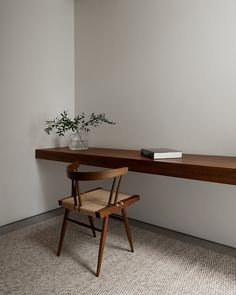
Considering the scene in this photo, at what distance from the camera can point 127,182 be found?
235 centimetres

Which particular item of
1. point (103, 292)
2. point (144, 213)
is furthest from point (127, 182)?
point (103, 292)

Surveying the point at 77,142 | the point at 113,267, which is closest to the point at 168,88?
the point at 77,142

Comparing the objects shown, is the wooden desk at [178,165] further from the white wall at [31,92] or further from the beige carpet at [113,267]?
the beige carpet at [113,267]

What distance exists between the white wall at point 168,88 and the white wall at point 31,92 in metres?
0.25

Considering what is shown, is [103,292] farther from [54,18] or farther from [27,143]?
[54,18]

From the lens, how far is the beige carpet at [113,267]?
135 cm

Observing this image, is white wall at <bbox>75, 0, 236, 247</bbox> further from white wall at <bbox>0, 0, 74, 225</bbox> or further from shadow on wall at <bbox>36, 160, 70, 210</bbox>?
shadow on wall at <bbox>36, 160, 70, 210</bbox>

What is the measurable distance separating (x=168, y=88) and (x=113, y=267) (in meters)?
1.38

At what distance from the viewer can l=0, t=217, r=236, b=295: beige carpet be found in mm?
1351

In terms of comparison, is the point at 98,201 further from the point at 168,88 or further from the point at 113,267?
the point at 168,88

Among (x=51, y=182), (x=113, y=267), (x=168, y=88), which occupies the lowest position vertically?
(x=113, y=267)

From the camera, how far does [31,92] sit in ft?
7.51

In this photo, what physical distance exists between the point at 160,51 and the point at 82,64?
3.08 feet

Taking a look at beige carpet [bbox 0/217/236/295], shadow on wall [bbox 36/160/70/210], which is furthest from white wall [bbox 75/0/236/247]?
shadow on wall [bbox 36/160/70/210]
